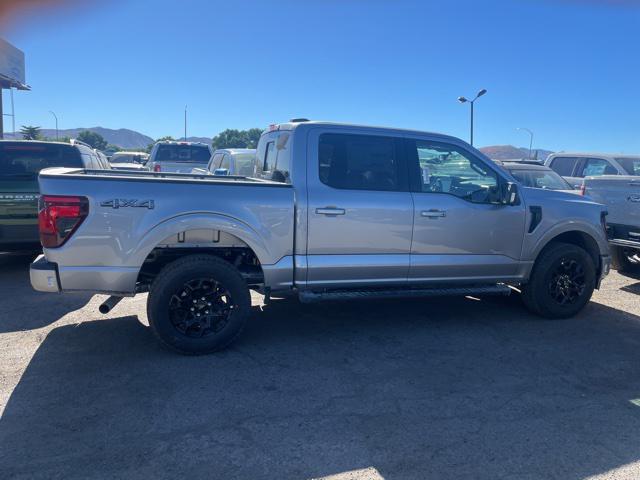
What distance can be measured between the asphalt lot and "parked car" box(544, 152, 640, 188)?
656cm

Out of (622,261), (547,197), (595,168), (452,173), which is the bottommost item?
(622,261)

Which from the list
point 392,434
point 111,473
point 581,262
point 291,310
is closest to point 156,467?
point 111,473

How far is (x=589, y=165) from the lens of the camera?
11859 millimetres

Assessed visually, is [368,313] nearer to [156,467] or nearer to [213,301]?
[213,301]

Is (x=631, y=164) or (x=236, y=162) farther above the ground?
(x=631, y=164)

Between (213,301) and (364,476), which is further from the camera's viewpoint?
(213,301)

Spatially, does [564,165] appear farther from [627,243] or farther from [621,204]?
[627,243]

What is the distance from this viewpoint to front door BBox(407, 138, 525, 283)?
5.25m

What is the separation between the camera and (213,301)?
15.2 ft

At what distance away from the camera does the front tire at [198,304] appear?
4.41 metres

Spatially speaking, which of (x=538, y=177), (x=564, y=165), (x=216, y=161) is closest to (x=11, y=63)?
(x=216, y=161)

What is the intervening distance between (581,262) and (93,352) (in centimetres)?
520

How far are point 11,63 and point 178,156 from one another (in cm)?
3870

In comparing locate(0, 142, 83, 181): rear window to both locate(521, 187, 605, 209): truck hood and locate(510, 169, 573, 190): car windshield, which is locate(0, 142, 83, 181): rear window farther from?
locate(510, 169, 573, 190): car windshield
